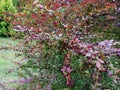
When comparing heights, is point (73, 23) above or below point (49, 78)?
above

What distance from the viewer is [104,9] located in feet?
12.1

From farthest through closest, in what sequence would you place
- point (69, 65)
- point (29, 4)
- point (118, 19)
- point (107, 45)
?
1. point (29, 4)
2. point (118, 19)
3. point (69, 65)
4. point (107, 45)

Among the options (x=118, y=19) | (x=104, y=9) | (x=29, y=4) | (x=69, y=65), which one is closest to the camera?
(x=69, y=65)

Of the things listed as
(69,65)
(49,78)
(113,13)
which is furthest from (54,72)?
(113,13)

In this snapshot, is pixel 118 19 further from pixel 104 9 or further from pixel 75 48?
pixel 75 48

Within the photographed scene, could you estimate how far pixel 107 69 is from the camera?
3.29m

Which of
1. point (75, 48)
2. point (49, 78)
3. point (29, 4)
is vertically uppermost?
point (29, 4)

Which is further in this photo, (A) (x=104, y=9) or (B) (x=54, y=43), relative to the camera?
(A) (x=104, y=9)

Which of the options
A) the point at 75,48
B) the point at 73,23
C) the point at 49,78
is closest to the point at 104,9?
the point at 73,23

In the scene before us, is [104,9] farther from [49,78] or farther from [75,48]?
[49,78]

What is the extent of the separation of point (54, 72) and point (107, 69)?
69 centimetres

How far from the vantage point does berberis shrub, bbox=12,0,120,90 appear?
3291 mm

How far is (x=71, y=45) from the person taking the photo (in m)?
3.36

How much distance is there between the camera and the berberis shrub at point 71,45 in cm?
329
